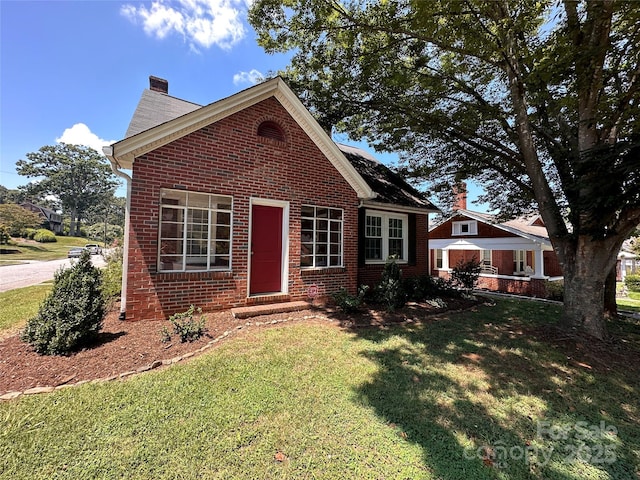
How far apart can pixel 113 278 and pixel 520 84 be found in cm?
1203

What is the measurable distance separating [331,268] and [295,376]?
14.9 feet

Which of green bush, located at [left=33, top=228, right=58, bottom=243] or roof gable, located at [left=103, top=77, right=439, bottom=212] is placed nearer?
roof gable, located at [left=103, top=77, right=439, bottom=212]

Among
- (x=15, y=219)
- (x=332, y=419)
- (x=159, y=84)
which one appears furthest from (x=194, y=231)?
(x=15, y=219)

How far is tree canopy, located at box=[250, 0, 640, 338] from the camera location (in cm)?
546

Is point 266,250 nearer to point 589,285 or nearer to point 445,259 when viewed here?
point 589,285

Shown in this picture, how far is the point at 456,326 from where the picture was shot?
6.81 m

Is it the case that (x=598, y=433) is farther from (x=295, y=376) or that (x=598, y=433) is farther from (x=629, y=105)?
(x=629, y=105)

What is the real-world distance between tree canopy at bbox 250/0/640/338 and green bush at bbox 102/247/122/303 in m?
8.12

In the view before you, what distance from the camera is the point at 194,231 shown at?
6.52m

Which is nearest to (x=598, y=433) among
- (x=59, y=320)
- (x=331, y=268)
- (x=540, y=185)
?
(x=540, y=185)

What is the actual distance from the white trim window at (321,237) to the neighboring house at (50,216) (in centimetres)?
8363

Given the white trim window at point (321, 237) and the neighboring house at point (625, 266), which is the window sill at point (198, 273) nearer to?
the white trim window at point (321, 237)

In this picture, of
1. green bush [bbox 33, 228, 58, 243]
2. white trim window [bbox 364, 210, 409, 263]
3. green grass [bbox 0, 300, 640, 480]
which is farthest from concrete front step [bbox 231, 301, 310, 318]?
green bush [bbox 33, 228, 58, 243]

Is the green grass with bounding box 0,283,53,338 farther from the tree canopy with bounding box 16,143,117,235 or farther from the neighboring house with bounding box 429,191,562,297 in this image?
the tree canopy with bounding box 16,143,117,235
